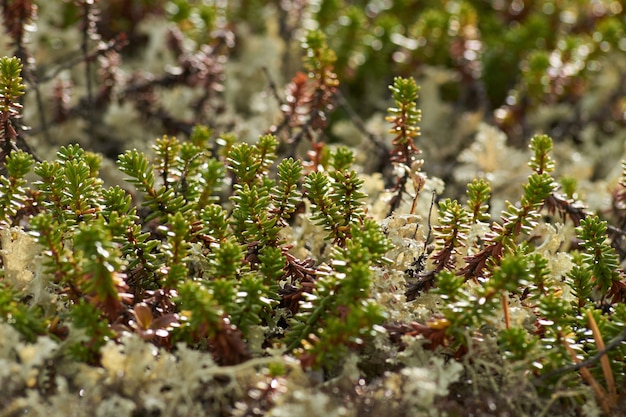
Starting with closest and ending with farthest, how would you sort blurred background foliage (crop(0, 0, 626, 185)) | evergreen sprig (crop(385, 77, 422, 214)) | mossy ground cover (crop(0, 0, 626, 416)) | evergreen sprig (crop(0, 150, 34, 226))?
mossy ground cover (crop(0, 0, 626, 416))
evergreen sprig (crop(0, 150, 34, 226))
evergreen sprig (crop(385, 77, 422, 214))
blurred background foliage (crop(0, 0, 626, 185))

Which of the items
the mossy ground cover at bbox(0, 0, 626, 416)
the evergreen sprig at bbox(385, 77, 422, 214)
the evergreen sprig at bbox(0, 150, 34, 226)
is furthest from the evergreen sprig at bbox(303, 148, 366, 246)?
the evergreen sprig at bbox(0, 150, 34, 226)

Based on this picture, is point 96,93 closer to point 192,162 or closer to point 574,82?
point 192,162

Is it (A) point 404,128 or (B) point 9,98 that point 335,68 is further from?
(B) point 9,98

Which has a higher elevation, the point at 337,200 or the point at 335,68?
the point at 335,68

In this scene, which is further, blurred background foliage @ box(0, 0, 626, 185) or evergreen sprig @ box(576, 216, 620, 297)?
blurred background foliage @ box(0, 0, 626, 185)

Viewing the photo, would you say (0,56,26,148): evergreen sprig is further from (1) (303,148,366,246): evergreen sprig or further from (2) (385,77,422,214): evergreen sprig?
(2) (385,77,422,214): evergreen sprig

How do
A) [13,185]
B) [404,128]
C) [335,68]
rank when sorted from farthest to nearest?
[335,68] → [404,128] → [13,185]

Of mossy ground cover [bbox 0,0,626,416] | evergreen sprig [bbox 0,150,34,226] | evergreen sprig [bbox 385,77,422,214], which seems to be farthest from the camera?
evergreen sprig [bbox 385,77,422,214]

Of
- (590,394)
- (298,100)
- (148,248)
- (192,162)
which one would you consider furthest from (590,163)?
(148,248)

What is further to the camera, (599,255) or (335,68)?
(335,68)

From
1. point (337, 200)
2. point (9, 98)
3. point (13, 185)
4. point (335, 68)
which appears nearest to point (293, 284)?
point (337, 200)

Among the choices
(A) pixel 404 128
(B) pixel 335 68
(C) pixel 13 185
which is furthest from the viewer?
(B) pixel 335 68
